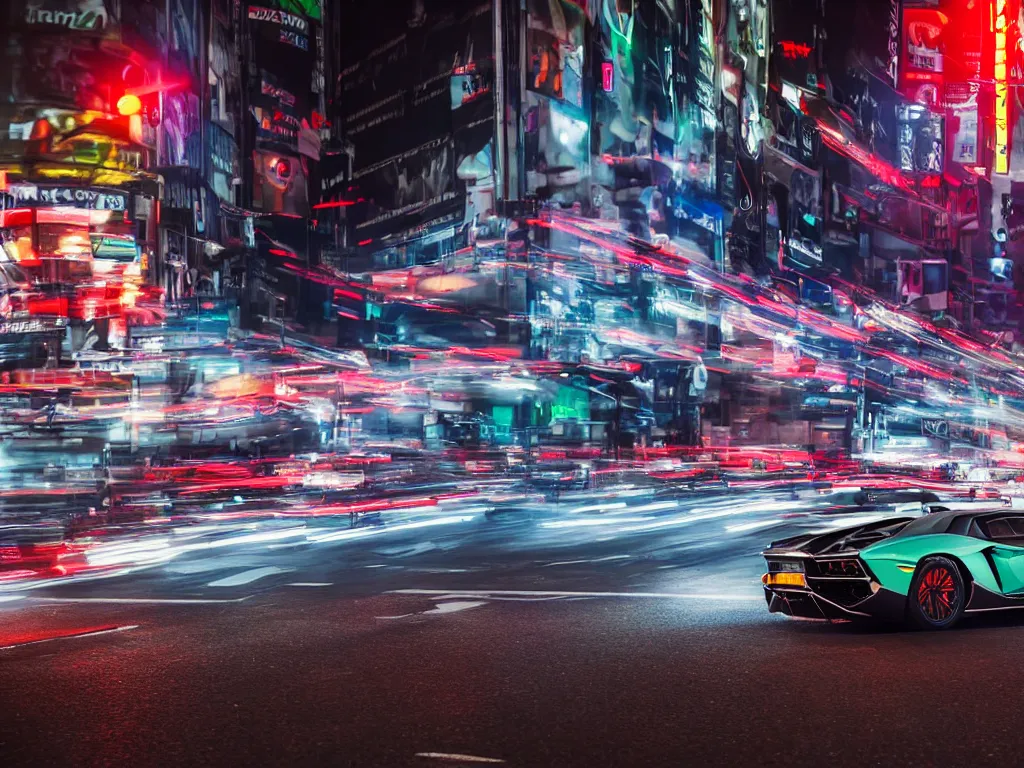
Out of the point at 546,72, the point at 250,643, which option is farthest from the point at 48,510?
the point at 546,72

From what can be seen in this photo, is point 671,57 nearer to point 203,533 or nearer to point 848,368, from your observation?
point 848,368

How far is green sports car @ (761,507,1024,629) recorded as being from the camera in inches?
362

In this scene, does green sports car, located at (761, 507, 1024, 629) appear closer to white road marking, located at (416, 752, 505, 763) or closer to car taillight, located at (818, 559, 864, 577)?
car taillight, located at (818, 559, 864, 577)

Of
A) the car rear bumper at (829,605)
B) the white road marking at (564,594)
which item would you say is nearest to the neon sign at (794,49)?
the white road marking at (564,594)

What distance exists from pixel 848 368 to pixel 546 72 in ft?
110

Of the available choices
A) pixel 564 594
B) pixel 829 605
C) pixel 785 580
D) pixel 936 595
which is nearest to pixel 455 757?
pixel 829 605

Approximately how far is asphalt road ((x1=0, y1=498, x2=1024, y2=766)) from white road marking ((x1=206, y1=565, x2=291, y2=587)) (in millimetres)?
271

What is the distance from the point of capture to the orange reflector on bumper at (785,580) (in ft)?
31.8

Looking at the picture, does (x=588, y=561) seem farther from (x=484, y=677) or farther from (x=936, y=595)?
(x=484, y=677)

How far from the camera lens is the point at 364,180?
7056cm

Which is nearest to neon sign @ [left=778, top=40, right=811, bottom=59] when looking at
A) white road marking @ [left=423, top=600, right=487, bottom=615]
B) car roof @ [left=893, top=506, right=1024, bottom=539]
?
white road marking @ [left=423, top=600, right=487, bottom=615]

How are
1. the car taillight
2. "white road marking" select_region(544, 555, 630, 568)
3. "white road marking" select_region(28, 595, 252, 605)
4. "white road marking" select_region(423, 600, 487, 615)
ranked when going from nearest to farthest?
the car taillight
"white road marking" select_region(423, 600, 487, 615)
"white road marking" select_region(28, 595, 252, 605)
"white road marking" select_region(544, 555, 630, 568)

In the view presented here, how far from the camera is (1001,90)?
223 ft

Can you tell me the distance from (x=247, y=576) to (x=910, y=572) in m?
8.75
